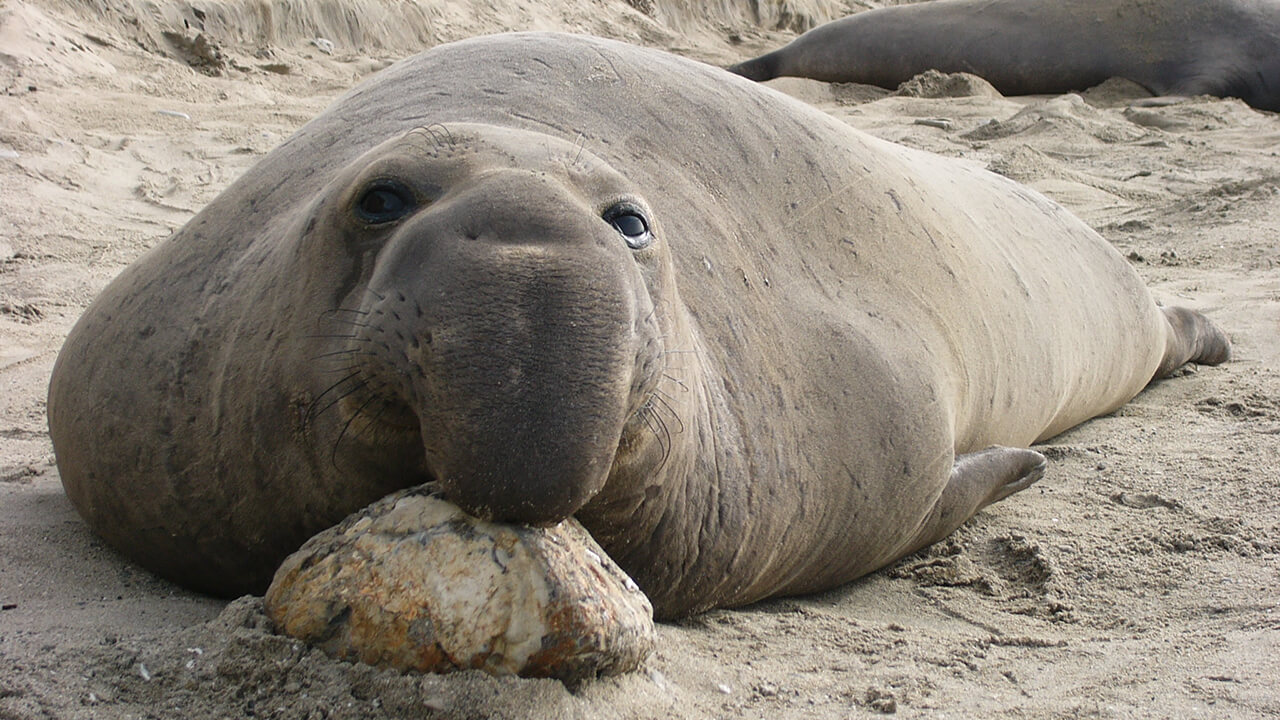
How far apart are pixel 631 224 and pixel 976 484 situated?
1489mm

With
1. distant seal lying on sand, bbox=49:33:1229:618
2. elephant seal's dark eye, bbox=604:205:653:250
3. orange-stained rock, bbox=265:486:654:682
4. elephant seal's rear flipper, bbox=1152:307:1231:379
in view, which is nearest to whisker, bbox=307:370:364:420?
distant seal lying on sand, bbox=49:33:1229:618

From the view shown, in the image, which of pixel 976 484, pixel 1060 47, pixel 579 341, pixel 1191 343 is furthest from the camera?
pixel 1060 47

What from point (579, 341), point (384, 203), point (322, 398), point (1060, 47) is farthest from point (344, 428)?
point (1060, 47)

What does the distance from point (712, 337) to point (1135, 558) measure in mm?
1134

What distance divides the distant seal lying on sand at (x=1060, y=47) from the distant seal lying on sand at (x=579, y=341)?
7671 millimetres

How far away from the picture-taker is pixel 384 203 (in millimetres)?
2039

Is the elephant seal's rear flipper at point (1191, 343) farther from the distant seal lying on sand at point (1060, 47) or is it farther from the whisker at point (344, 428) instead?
the distant seal lying on sand at point (1060, 47)

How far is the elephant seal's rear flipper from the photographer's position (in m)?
4.88

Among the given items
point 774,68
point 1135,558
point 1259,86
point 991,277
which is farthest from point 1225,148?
point 1135,558

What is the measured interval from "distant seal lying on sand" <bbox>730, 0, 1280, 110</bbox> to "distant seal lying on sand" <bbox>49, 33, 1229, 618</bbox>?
7.67m

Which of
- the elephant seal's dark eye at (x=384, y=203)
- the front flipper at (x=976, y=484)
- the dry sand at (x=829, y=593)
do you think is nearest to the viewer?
the dry sand at (x=829, y=593)

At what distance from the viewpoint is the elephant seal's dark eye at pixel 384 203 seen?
6.65 ft

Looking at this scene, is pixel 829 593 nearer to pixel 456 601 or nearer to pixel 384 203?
pixel 456 601

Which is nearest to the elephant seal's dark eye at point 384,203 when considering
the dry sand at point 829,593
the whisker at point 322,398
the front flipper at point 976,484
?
the whisker at point 322,398
